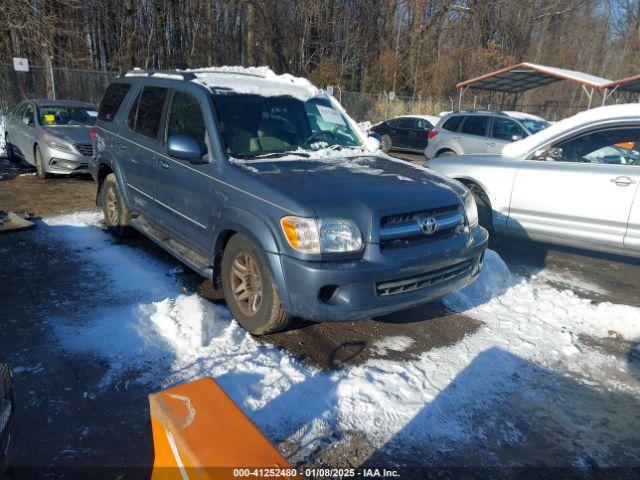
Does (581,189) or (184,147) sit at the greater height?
(184,147)

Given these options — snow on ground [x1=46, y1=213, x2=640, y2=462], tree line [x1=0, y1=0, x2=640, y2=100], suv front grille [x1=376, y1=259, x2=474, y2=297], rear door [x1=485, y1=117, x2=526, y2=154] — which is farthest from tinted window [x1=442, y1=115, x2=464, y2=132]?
tree line [x1=0, y1=0, x2=640, y2=100]

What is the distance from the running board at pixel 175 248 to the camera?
13.1 ft

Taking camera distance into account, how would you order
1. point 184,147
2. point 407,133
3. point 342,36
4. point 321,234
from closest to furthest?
point 321,234 < point 184,147 < point 407,133 < point 342,36

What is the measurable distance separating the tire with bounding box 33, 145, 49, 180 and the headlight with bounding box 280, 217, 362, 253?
7980 mm

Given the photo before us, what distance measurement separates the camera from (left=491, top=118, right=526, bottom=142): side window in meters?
11.0

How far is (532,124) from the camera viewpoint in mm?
11508

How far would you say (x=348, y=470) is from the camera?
2.41 meters

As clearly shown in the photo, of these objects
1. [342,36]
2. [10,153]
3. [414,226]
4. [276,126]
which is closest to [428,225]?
[414,226]

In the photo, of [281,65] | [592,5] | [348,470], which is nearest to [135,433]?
[348,470]

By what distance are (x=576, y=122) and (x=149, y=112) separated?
15.4ft

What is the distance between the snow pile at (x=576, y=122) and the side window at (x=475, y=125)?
5.80 m

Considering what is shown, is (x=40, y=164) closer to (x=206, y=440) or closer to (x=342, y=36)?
(x=206, y=440)

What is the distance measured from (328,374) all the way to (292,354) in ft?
1.16

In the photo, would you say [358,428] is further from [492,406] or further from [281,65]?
[281,65]
